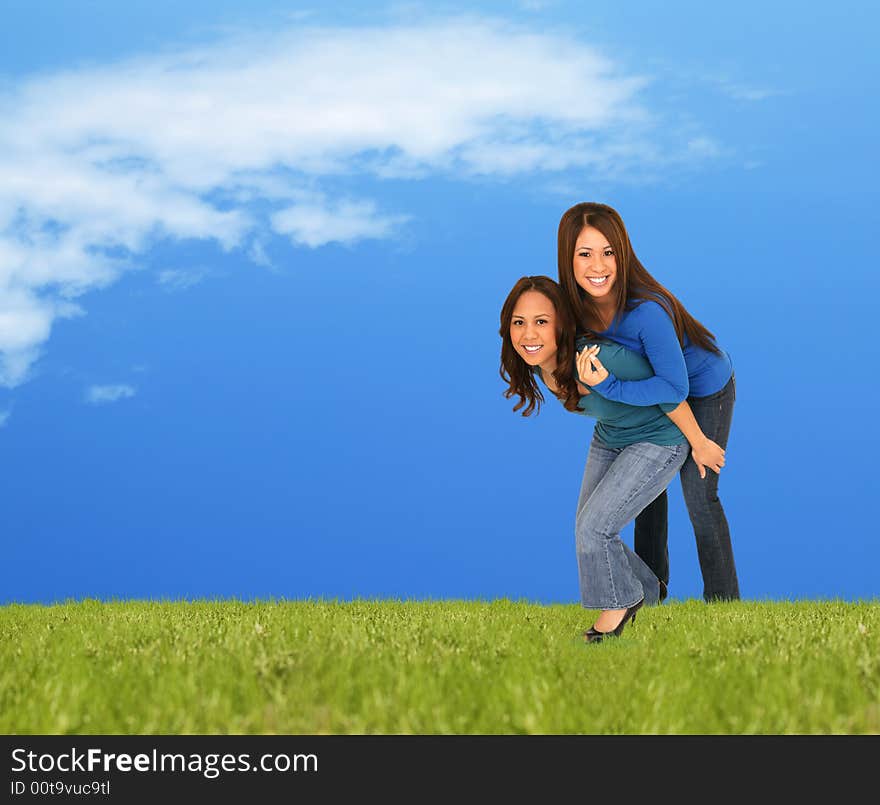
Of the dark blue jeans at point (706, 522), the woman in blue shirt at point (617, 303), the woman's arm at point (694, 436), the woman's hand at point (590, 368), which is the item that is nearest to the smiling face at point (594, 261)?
the woman in blue shirt at point (617, 303)

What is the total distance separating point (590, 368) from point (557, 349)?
339mm

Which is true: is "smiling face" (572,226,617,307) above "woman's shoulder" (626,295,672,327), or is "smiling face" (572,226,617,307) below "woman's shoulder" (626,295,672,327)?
above

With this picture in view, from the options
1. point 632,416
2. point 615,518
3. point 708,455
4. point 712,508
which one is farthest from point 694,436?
point 712,508

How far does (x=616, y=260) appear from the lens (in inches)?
230

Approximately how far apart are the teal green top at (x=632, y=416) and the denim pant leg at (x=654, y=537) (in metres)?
2.24

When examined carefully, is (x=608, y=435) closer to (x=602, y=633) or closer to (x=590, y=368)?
(x=590, y=368)

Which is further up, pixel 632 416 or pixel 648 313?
pixel 648 313

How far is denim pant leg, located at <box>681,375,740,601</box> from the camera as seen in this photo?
7.68 metres

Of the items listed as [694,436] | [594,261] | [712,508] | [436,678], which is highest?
[594,261]

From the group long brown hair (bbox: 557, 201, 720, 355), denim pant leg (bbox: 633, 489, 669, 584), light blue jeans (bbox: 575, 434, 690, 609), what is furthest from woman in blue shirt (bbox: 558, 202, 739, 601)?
denim pant leg (bbox: 633, 489, 669, 584)

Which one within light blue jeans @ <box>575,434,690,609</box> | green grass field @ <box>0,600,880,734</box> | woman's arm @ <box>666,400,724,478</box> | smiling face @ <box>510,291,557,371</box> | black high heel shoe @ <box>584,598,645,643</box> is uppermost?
smiling face @ <box>510,291,557,371</box>

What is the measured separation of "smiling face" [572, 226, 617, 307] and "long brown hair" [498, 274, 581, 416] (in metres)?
0.19

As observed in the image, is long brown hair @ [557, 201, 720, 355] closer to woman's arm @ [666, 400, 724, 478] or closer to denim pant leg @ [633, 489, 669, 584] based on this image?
woman's arm @ [666, 400, 724, 478]
